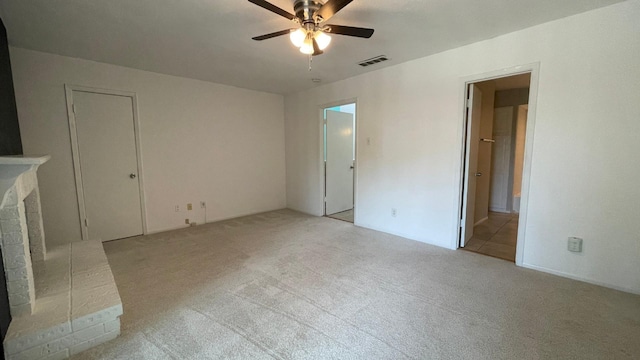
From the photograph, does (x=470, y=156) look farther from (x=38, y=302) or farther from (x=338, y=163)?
(x=38, y=302)

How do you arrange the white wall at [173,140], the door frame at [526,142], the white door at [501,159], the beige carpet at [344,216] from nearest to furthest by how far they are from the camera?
1. the door frame at [526,142]
2. the white wall at [173,140]
3. the beige carpet at [344,216]
4. the white door at [501,159]

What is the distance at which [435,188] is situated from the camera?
134 inches

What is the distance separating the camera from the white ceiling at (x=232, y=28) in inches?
83.4

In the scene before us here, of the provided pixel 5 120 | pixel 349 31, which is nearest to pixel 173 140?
pixel 5 120

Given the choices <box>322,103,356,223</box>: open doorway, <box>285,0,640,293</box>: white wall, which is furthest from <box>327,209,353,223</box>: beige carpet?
<box>285,0,640,293</box>: white wall

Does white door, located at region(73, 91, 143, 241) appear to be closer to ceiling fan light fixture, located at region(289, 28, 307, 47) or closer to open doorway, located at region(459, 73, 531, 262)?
ceiling fan light fixture, located at region(289, 28, 307, 47)

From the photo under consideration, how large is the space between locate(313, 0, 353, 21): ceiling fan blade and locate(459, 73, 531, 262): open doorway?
83.5 inches

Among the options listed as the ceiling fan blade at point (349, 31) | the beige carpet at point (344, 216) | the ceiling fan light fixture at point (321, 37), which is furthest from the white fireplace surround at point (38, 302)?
the beige carpet at point (344, 216)

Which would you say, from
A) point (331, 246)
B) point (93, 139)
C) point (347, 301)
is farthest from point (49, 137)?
point (347, 301)

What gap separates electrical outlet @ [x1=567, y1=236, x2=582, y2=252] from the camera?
8.12 feet

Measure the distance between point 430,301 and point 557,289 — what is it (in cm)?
121

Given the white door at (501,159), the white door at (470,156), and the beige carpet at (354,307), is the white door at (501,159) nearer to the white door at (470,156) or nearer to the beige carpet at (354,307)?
the white door at (470,156)

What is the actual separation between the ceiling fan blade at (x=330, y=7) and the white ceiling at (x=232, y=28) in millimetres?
368

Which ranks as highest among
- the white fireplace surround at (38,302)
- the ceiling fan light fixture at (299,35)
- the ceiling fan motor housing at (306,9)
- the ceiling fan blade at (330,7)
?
the ceiling fan motor housing at (306,9)
